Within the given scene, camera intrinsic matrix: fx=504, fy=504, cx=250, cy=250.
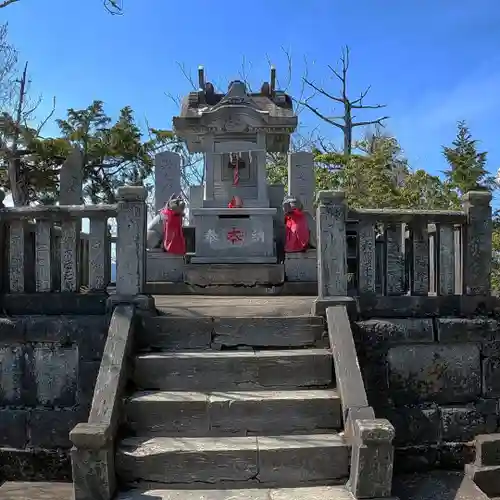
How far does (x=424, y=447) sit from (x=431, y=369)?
0.78 meters

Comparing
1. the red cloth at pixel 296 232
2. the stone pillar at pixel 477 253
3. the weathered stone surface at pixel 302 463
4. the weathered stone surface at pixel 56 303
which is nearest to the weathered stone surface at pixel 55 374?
the weathered stone surface at pixel 56 303

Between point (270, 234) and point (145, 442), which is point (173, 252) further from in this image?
point (145, 442)

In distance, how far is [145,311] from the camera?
5.22m

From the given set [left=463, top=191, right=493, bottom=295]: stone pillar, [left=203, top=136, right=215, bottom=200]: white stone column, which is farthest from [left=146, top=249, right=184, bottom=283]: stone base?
[left=463, top=191, right=493, bottom=295]: stone pillar

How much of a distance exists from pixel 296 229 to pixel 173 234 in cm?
224

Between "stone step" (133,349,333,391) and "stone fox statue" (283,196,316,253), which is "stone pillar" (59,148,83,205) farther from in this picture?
"stone step" (133,349,333,391)

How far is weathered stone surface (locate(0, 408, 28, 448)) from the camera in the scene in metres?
4.95

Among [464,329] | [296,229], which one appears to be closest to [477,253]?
[464,329]

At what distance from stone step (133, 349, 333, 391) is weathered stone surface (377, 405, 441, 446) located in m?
Answer: 0.84

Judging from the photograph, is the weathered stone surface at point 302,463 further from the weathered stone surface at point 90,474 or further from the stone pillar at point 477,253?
the stone pillar at point 477,253

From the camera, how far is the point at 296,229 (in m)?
9.12

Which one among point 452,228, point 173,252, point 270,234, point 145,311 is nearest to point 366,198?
point 270,234

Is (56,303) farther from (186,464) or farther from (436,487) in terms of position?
(436,487)

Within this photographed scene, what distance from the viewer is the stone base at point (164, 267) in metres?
9.16
